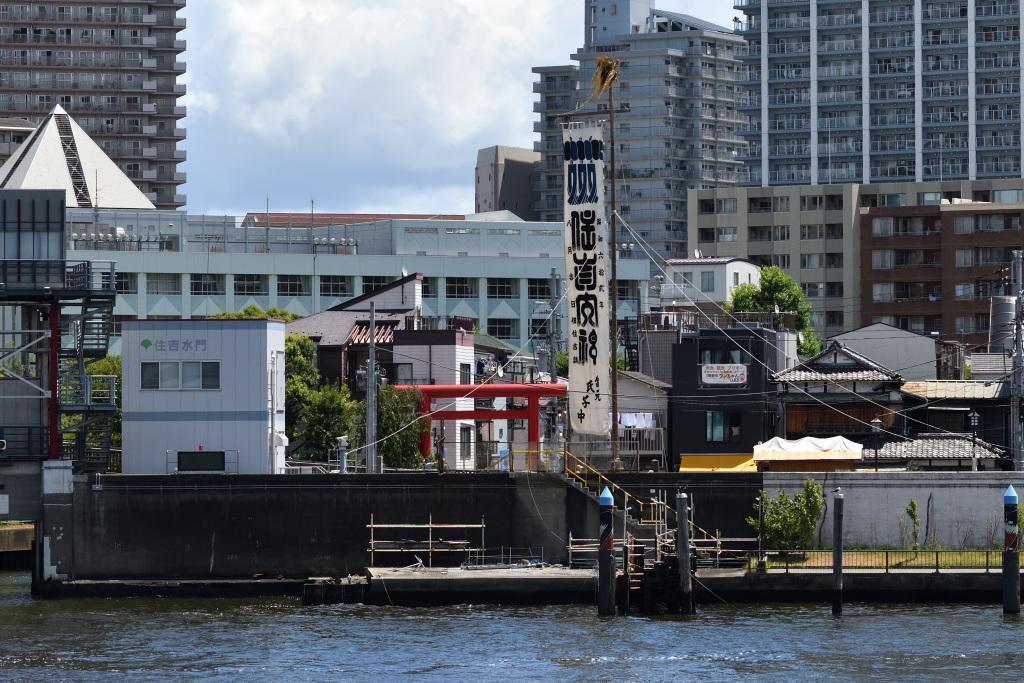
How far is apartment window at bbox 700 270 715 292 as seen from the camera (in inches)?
6275

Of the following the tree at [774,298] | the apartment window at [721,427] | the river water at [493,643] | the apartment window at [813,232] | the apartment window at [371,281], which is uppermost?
the apartment window at [813,232]

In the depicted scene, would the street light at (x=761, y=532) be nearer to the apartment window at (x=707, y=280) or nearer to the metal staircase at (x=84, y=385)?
the metal staircase at (x=84, y=385)

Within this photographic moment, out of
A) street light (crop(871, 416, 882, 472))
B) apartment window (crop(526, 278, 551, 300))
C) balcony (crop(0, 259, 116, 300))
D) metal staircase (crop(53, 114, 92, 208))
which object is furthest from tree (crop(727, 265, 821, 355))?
balcony (crop(0, 259, 116, 300))

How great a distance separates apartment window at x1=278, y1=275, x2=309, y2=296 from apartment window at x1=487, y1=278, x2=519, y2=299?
15968 millimetres

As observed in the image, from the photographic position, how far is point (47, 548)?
221 feet

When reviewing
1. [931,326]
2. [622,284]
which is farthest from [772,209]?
[622,284]

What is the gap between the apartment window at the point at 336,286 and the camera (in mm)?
151375

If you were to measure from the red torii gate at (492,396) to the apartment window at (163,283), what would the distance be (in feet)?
213

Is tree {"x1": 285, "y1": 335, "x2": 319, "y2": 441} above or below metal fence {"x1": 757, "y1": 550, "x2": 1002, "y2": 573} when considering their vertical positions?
above

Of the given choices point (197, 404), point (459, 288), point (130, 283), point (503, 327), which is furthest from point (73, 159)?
point (197, 404)

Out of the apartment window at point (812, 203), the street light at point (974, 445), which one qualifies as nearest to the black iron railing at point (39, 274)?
the street light at point (974, 445)

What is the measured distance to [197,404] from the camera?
69.4 meters

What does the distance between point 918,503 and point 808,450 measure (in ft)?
22.1

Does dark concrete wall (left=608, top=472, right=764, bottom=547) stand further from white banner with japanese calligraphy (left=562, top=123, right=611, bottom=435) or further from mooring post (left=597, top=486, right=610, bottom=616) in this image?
mooring post (left=597, top=486, right=610, bottom=616)
